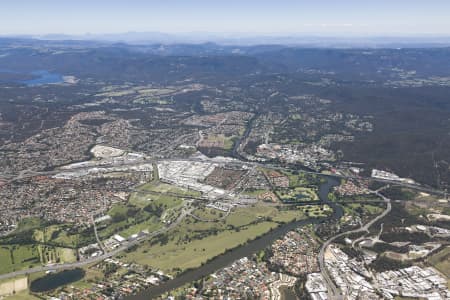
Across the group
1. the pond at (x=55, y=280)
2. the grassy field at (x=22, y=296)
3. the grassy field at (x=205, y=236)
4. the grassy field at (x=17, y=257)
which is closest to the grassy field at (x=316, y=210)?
the grassy field at (x=205, y=236)

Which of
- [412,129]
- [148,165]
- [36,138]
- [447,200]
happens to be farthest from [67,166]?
[412,129]

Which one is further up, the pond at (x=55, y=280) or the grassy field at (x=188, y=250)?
the grassy field at (x=188, y=250)

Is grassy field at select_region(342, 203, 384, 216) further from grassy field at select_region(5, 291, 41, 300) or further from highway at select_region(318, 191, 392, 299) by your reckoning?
grassy field at select_region(5, 291, 41, 300)

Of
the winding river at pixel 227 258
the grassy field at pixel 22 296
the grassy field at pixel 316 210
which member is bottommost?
the grassy field at pixel 22 296

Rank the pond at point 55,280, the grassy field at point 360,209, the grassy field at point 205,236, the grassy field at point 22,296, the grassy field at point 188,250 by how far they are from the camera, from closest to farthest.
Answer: the grassy field at point 22,296
the pond at point 55,280
the grassy field at point 188,250
the grassy field at point 205,236
the grassy field at point 360,209

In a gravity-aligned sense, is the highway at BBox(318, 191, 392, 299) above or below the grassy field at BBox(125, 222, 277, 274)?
above

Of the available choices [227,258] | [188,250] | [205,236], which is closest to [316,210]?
[205,236]

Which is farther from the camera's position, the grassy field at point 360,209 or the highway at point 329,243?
the grassy field at point 360,209

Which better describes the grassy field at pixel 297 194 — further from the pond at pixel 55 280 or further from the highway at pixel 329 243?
the pond at pixel 55 280

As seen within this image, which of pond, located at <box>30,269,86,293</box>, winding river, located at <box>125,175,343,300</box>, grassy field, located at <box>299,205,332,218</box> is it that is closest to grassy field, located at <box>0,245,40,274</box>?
pond, located at <box>30,269,86,293</box>
